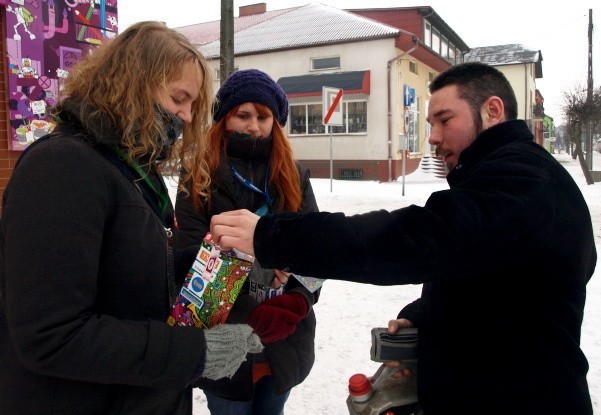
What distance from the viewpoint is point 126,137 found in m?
1.41

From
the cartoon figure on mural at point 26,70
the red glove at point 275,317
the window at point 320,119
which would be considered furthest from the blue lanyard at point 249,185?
the window at point 320,119

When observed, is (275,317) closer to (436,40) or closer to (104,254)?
(104,254)

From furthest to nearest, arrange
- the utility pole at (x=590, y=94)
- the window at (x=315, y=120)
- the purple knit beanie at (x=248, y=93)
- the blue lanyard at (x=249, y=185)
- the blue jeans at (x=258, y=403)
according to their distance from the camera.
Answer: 1. the utility pole at (x=590, y=94)
2. the window at (x=315, y=120)
3. the purple knit beanie at (x=248, y=93)
4. the blue lanyard at (x=249, y=185)
5. the blue jeans at (x=258, y=403)

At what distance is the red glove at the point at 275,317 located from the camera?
6.32 feet

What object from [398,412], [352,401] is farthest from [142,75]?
[398,412]

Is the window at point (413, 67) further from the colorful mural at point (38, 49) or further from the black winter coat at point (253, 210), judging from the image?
the black winter coat at point (253, 210)

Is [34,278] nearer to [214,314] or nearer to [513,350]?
[214,314]

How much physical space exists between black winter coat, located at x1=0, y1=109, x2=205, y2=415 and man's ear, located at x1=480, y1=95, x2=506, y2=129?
1201 mm

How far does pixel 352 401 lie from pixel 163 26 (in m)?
1.39

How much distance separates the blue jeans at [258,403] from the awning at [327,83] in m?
17.7

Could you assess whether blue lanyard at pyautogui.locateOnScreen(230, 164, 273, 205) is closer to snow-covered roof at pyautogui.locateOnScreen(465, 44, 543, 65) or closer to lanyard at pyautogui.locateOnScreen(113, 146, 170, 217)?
lanyard at pyautogui.locateOnScreen(113, 146, 170, 217)

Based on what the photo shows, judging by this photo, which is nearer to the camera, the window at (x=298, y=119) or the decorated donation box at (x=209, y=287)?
the decorated donation box at (x=209, y=287)

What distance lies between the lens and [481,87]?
1.88m

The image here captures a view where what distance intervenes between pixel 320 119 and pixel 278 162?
18813 mm
